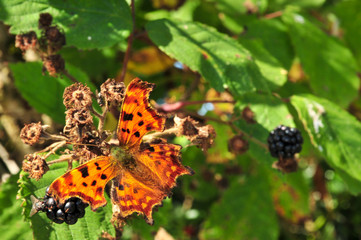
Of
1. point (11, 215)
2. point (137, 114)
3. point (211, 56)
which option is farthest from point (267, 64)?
point (11, 215)

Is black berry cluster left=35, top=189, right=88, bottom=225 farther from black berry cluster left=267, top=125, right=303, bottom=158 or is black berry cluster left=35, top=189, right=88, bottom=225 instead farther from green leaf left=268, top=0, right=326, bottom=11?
green leaf left=268, top=0, right=326, bottom=11

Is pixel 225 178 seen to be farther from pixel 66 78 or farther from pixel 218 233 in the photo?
pixel 66 78

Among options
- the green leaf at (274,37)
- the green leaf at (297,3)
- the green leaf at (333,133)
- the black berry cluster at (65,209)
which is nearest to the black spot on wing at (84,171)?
the black berry cluster at (65,209)

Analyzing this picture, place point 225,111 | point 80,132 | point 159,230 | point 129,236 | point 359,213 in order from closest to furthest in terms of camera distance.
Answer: point 80,132 < point 159,230 < point 225,111 < point 129,236 < point 359,213

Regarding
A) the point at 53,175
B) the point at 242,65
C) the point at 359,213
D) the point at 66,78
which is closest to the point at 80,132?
the point at 53,175

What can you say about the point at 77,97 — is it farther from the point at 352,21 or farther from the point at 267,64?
the point at 352,21

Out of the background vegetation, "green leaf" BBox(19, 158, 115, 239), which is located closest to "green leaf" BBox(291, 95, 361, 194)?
the background vegetation

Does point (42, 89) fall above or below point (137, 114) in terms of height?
below
